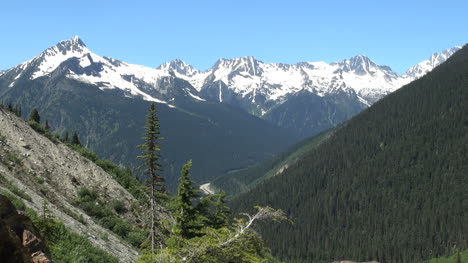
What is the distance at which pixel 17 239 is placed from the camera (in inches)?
494

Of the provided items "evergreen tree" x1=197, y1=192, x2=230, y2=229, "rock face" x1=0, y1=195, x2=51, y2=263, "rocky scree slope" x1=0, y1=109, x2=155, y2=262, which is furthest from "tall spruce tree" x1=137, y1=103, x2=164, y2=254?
"rock face" x1=0, y1=195, x2=51, y2=263

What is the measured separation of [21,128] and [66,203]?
1388 cm

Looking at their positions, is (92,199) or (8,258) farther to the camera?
(92,199)

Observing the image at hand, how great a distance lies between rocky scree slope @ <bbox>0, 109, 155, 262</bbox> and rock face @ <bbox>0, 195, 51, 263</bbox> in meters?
18.5

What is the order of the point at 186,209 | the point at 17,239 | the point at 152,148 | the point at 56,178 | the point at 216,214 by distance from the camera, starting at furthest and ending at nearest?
the point at 216,214 < the point at 56,178 < the point at 186,209 < the point at 152,148 < the point at 17,239

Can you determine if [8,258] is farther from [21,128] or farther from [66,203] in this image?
[21,128]

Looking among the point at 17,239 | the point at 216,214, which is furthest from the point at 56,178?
the point at 17,239

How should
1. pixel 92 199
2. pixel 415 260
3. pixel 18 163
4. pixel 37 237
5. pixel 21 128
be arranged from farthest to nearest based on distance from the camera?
1. pixel 415 260
2. pixel 21 128
3. pixel 92 199
4. pixel 18 163
5. pixel 37 237

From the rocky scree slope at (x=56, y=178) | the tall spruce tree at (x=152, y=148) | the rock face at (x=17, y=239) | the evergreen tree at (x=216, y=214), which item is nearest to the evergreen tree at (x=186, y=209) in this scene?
the evergreen tree at (x=216, y=214)

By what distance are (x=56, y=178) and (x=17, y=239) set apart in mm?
34845

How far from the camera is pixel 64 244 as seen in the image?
88.9 feet

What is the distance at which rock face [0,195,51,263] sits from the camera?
1220 cm

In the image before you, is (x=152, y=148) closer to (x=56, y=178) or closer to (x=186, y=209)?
(x=186, y=209)

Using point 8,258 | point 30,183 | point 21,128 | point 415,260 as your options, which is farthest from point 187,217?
point 415,260
